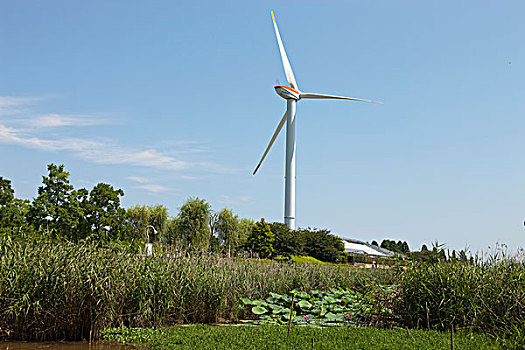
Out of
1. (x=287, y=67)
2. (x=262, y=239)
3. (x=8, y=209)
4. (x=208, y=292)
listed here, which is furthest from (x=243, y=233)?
(x=208, y=292)

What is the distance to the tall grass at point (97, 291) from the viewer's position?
7.54 metres

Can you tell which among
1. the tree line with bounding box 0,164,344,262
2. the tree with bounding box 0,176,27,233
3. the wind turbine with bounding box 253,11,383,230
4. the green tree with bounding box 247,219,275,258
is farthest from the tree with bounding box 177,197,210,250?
the tree with bounding box 0,176,27,233

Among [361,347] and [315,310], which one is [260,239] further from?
[361,347]

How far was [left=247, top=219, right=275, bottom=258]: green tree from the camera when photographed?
1471 inches

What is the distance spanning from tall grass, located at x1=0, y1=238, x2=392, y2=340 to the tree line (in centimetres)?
674

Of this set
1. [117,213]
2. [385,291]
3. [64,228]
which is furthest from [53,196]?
[385,291]

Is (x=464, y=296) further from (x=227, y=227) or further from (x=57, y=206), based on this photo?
(x=227, y=227)

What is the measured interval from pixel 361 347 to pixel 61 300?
4.96m

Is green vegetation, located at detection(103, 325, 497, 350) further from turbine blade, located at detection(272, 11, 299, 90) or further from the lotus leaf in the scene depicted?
turbine blade, located at detection(272, 11, 299, 90)

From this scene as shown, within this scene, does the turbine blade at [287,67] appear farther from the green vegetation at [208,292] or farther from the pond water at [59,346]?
the pond water at [59,346]

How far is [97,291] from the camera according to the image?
7.58 m

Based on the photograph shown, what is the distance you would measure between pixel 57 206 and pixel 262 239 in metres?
17.0

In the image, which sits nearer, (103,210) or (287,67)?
(103,210)

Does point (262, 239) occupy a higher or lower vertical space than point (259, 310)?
higher
